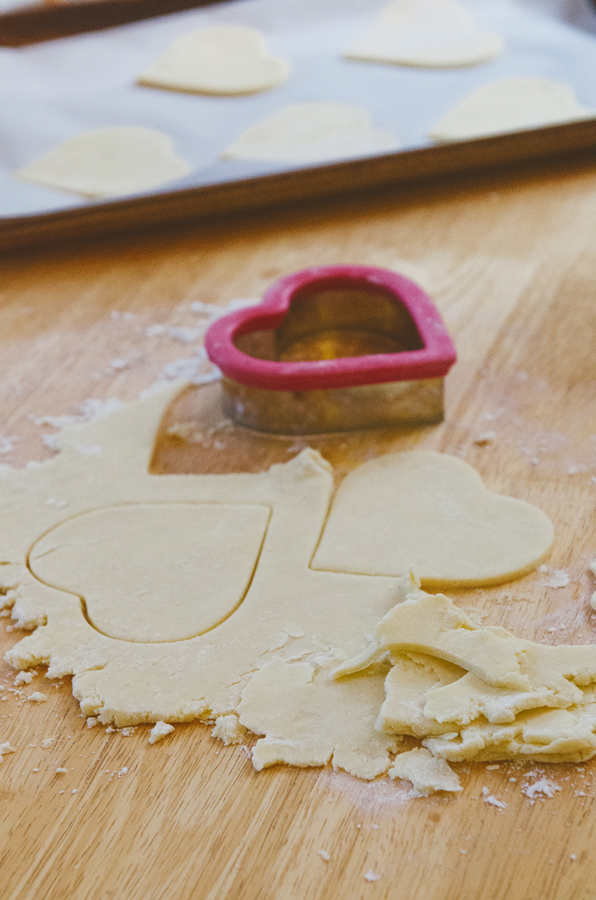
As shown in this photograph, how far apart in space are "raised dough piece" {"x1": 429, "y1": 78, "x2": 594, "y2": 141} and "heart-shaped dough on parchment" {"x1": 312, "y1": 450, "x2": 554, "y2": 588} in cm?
101

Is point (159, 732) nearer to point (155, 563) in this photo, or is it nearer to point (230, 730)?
point (230, 730)

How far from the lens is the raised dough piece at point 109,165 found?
5.48 feet

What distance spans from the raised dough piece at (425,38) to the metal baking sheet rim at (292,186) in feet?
1.23

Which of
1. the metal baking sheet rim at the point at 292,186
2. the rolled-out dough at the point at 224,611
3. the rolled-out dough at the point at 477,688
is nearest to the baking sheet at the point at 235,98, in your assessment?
the metal baking sheet rim at the point at 292,186

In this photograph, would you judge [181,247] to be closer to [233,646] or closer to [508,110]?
[508,110]

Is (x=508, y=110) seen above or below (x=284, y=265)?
above

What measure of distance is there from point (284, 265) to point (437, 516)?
786 millimetres

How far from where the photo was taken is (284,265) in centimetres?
159

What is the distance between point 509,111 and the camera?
1799mm

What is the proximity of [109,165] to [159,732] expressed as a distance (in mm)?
1343

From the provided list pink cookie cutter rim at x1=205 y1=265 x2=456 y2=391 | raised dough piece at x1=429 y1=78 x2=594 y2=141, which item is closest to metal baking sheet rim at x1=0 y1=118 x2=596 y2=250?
raised dough piece at x1=429 y1=78 x2=594 y2=141

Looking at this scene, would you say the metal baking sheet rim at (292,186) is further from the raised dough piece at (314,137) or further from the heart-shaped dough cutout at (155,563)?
the heart-shaped dough cutout at (155,563)

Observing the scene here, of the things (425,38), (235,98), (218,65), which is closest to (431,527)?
(235,98)

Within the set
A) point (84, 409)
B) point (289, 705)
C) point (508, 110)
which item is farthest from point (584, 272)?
point (289, 705)
